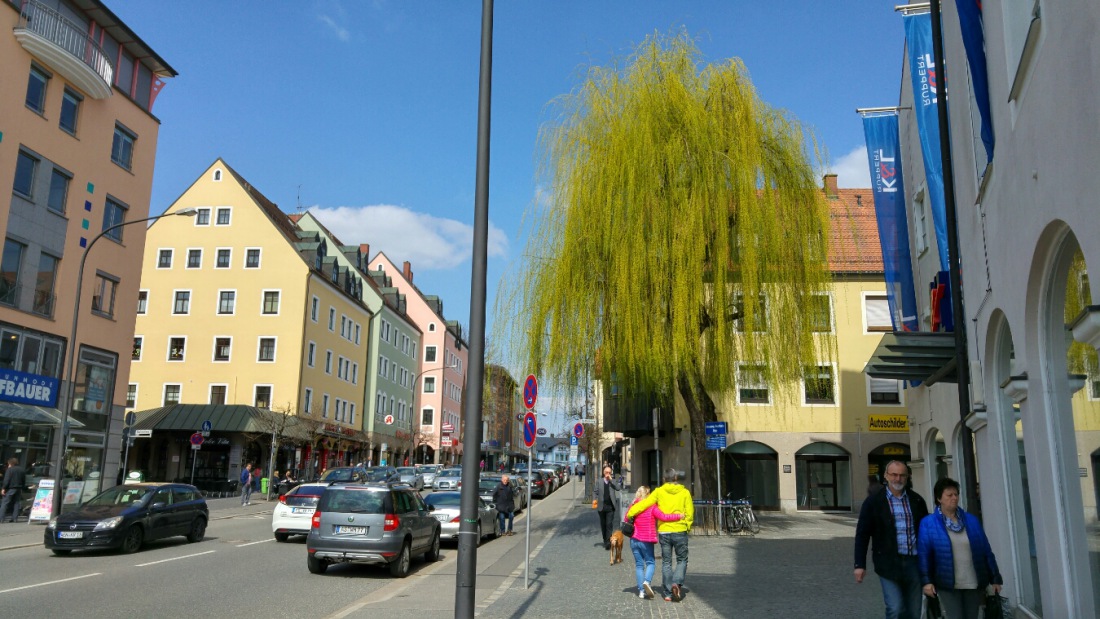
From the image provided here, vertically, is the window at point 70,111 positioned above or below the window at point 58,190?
above

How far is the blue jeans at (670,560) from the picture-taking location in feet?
36.8

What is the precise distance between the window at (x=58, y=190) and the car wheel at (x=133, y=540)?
14.4 metres

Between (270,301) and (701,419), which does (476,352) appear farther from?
(270,301)

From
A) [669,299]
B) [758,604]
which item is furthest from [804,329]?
[758,604]

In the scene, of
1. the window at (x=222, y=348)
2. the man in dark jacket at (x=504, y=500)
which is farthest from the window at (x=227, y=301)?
the man in dark jacket at (x=504, y=500)

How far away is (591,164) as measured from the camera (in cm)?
1831

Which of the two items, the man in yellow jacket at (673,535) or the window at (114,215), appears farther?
the window at (114,215)

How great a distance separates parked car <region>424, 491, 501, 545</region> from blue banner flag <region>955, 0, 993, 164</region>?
14.0 metres

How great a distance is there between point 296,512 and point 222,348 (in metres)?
32.3

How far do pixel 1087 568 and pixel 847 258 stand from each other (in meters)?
14.2

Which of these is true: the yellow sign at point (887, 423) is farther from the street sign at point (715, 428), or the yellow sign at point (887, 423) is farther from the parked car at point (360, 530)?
the parked car at point (360, 530)

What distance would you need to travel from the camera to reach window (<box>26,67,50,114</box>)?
85.1ft

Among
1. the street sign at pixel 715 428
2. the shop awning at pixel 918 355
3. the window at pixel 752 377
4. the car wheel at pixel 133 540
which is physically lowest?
the car wheel at pixel 133 540

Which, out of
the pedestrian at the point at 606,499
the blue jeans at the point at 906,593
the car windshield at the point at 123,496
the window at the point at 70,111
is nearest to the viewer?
the blue jeans at the point at 906,593
